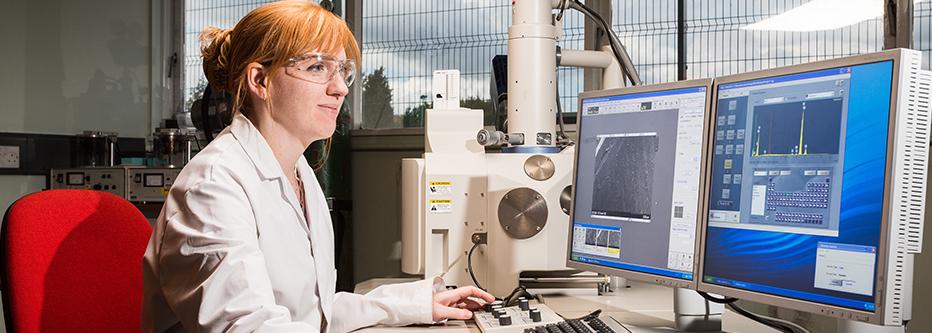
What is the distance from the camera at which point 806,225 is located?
3.67 ft

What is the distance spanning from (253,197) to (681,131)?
27.6 inches

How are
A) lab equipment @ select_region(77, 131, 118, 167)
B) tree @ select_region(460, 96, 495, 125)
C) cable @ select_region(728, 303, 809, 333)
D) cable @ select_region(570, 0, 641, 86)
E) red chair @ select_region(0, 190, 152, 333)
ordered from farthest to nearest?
lab equipment @ select_region(77, 131, 118, 167)
tree @ select_region(460, 96, 495, 125)
cable @ select_region(570, 0, 641, 86)
cable @ select_region(728, 303, 809, 333)
red chair @ select_region(0, 190, 152, 333)

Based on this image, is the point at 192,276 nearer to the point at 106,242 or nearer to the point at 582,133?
the point at 106,242

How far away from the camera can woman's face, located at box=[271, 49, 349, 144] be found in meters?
1.30

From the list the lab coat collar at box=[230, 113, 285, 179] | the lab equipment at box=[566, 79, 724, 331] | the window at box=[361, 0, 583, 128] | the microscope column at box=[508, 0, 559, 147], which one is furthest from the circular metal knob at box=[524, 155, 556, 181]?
the window at box=[361, 0, 583, 128]

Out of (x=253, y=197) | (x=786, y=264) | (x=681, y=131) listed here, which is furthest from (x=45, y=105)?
(x=786, y=264)

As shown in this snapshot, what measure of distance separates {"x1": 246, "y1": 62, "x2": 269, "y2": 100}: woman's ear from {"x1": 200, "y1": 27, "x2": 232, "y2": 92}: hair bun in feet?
0.23

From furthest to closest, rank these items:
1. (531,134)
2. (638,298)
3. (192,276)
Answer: (531,134) → (638,298) → (192,276)

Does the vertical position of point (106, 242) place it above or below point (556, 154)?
below

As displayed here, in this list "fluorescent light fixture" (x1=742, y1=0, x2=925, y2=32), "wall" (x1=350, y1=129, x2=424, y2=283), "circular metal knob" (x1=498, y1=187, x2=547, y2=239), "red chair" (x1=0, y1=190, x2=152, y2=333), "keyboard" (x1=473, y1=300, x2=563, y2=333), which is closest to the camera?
"red chair" (x1=0, y1=190, x2=152, y2=333)

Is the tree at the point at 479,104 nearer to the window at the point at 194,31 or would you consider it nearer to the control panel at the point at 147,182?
the control panel at the point at 147,182

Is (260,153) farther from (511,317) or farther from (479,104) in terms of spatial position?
(479,104)

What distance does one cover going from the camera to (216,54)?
1359 millimetres

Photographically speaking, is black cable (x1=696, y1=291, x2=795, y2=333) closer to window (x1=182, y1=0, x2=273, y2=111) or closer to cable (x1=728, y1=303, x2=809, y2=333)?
cable (x1=728, y1=303, x2=809, y2=333)
